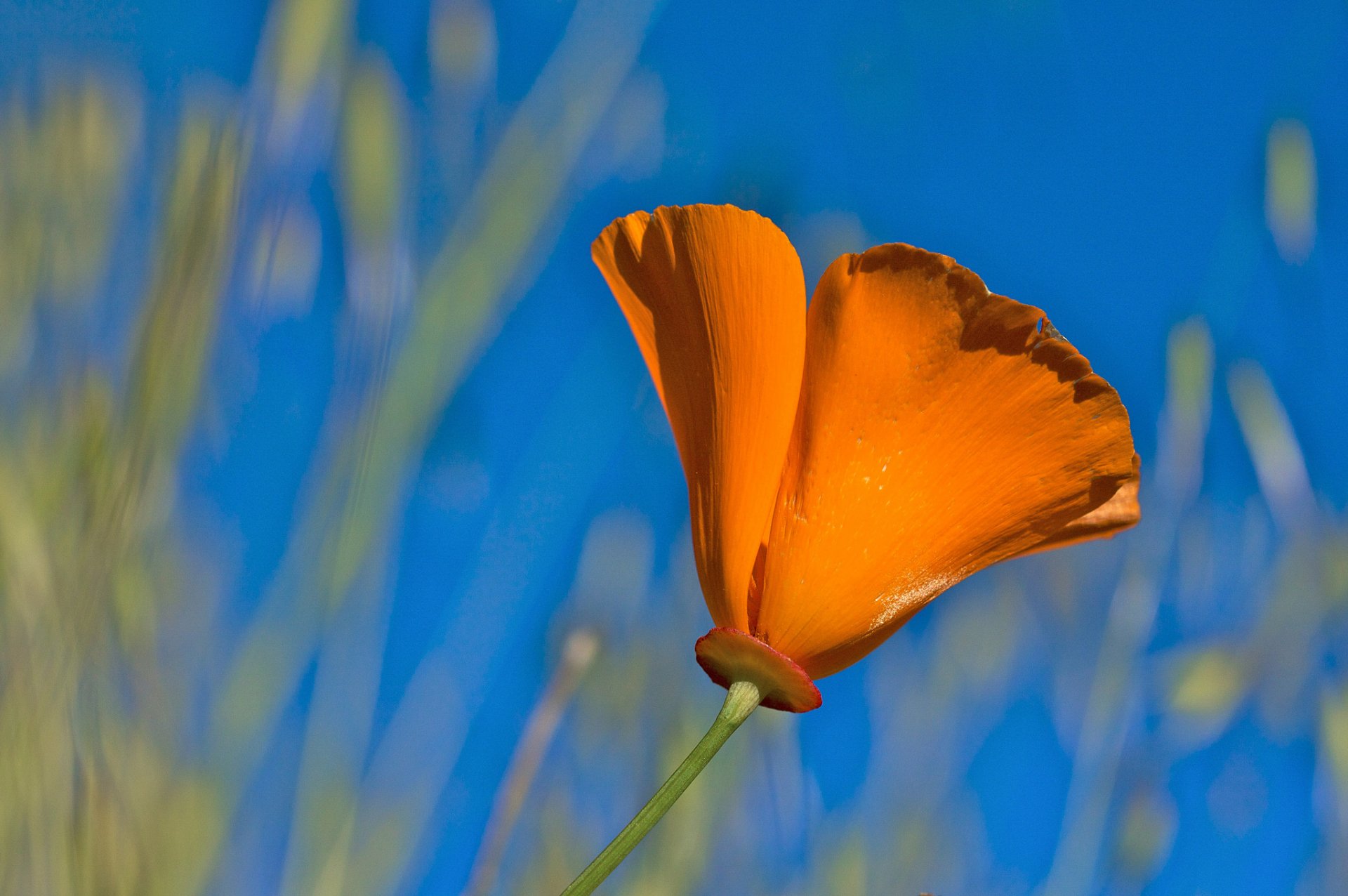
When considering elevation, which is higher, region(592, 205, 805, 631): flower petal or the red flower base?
region(592, 205, 805, 631): flower petal

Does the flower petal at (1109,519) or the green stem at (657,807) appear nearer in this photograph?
the green stem at (657,807)

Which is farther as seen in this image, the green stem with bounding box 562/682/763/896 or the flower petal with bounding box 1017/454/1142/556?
the flower petal with bounding box 1017/454/1142/556

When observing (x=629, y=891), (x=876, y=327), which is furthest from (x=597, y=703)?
(x=876, y=327)

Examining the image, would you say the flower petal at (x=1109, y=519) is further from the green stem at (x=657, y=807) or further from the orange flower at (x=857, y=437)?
the green stem at (x=657, y=807)

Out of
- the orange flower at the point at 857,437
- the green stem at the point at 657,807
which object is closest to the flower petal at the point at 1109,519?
the orange flower at the point at 857,437

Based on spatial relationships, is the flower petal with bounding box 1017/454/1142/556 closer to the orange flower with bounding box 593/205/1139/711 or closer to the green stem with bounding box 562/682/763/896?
the orange flower with bounding box 593/205/1139/711

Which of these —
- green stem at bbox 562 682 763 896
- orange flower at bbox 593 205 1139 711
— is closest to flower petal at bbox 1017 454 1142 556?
orange flower at bbox 593 205 1139 711
